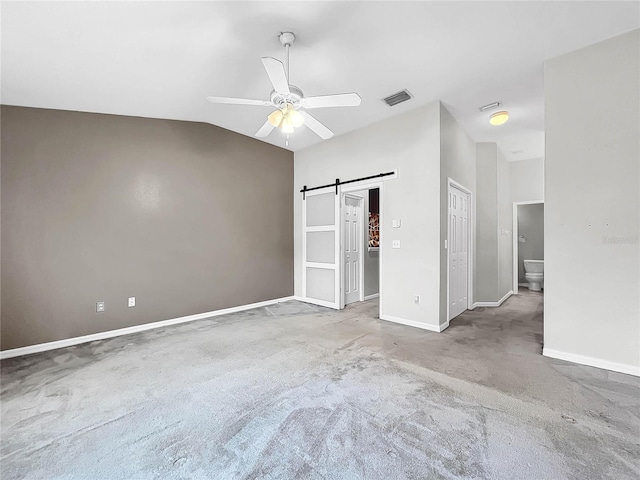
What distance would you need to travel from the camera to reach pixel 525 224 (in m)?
7.53

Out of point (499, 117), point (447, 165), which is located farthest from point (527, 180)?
point (447, 165)

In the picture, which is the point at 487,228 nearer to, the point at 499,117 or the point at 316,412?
the point at 499,117

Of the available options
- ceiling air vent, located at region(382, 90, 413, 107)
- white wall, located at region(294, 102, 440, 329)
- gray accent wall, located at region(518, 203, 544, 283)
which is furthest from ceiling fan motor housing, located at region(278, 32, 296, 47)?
gray accent wall, located at region(518, 203, 544, 283)

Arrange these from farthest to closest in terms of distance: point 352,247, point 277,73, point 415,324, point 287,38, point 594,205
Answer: point 352,247, point 415,324, point 594,205, point 287,38, point 277,73

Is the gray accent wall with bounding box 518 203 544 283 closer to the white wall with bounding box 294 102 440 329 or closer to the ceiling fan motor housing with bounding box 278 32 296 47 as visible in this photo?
the white wall with bounding box 294 102 440 329

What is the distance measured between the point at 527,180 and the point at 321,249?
4.59m

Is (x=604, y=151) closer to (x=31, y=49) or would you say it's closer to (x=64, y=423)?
(x=64, y=423)

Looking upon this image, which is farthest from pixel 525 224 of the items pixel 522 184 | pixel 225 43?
pixel 225 43

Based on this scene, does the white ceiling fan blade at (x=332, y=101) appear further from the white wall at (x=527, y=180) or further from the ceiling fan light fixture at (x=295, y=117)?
the white wall at (x=527, y=180)

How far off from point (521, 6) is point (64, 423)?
429cm

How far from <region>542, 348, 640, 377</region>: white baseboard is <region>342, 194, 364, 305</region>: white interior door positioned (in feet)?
9.40

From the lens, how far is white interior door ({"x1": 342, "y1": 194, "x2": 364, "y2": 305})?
4.96 metres

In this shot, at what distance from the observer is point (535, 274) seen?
6469 mm

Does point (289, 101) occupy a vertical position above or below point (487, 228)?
above
